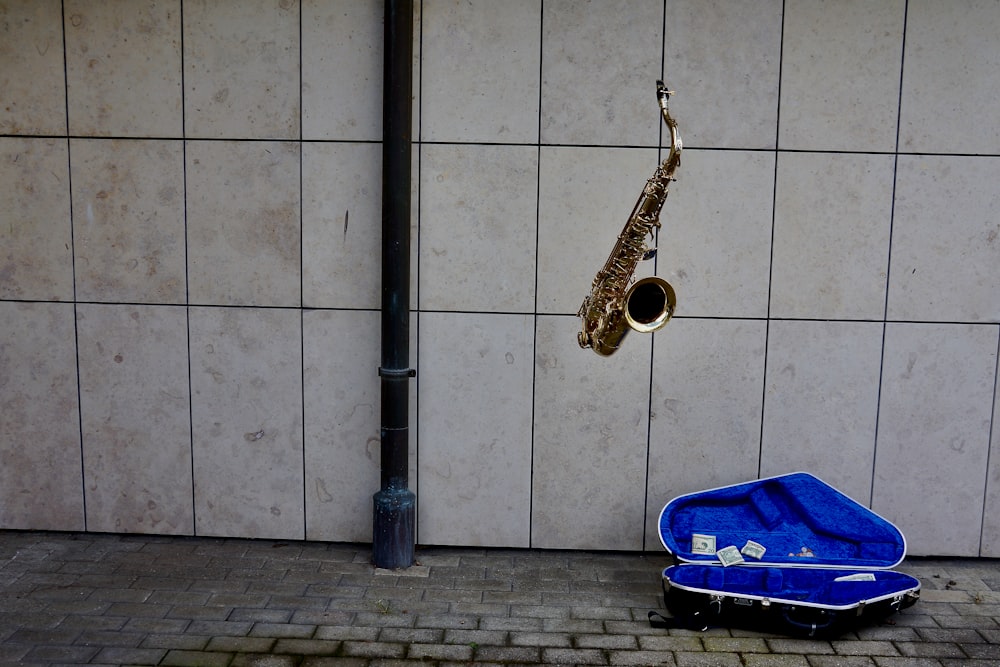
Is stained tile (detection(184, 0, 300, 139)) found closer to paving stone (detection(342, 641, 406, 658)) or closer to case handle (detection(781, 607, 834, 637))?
paving stone (detection(342, 641, 406, 658))

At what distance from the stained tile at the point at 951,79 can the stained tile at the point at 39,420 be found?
5.25 metres

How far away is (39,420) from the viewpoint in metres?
5.00

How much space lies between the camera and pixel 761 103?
462cm

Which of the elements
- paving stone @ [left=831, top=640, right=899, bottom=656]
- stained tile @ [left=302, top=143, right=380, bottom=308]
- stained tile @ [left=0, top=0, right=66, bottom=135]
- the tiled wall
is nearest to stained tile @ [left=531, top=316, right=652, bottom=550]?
the tiled wall

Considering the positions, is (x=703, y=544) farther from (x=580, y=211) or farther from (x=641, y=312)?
(x=580, y=211)

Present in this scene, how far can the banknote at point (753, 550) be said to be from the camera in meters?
4.15

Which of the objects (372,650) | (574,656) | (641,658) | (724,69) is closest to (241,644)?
(372,650)

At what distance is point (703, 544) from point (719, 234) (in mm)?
1803

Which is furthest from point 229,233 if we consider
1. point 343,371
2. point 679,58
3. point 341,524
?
point 679,58

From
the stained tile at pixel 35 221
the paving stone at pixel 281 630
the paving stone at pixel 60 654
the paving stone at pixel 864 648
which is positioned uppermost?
the stained tile at pixel 35 221

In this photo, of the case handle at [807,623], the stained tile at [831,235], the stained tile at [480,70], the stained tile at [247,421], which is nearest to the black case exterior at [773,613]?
the case handle at [807,623]

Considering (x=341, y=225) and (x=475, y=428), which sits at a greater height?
(x=341, y=225)

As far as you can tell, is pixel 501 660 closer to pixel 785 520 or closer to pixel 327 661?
pixel 327 661

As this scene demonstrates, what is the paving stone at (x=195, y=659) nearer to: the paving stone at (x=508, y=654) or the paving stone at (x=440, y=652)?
the paving stone at (x=440, y=652)
